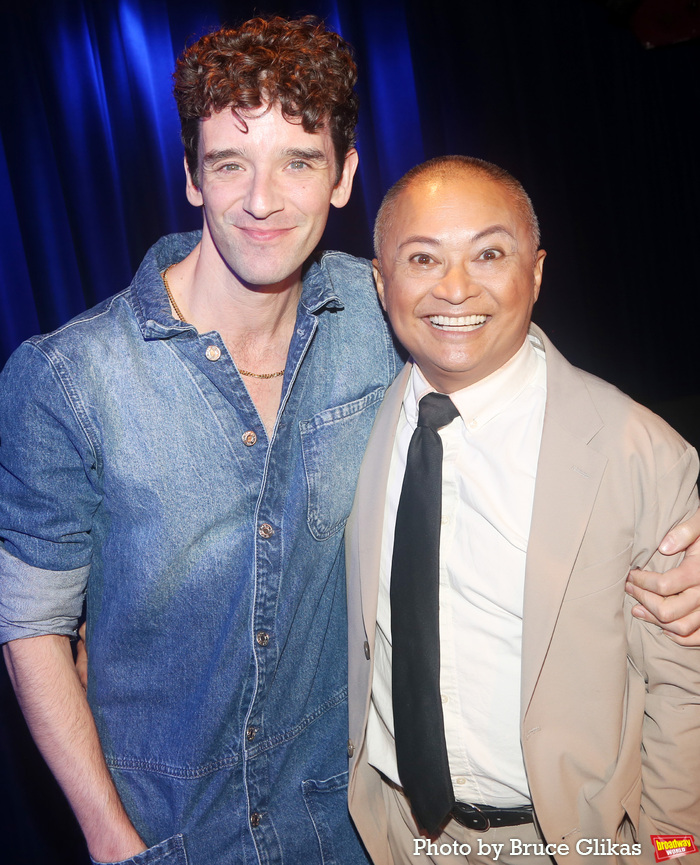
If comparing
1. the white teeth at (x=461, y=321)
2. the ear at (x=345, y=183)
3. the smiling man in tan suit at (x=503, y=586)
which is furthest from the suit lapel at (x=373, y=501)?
the ear at (x=345, y=183)

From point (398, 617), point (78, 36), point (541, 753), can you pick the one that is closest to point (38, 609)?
point (398, 617)

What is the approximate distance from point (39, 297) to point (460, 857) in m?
2.36

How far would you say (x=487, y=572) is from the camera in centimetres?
143

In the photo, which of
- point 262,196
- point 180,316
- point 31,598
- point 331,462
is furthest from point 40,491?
point 262,196

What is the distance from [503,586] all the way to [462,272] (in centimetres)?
66

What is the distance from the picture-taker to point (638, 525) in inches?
52.5

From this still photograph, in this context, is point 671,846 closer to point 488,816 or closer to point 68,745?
point 488,816

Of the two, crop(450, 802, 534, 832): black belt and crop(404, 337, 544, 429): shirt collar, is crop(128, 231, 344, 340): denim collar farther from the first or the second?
crop(450, 802, 534, 832): black belt

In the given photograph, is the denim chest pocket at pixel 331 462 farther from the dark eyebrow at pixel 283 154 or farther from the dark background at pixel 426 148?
the dark background at pixel 426 148

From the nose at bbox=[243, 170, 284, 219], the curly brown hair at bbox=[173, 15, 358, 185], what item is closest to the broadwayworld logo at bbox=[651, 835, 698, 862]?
the nose at bbox=[243, 170, 284, 219]

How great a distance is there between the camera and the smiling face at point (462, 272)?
1452 mm

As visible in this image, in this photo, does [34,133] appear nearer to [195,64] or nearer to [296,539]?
[195,64]

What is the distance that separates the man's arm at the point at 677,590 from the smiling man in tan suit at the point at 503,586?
0.03 meters

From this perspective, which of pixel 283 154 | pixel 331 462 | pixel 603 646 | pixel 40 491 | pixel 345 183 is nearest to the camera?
pixel 603 646
